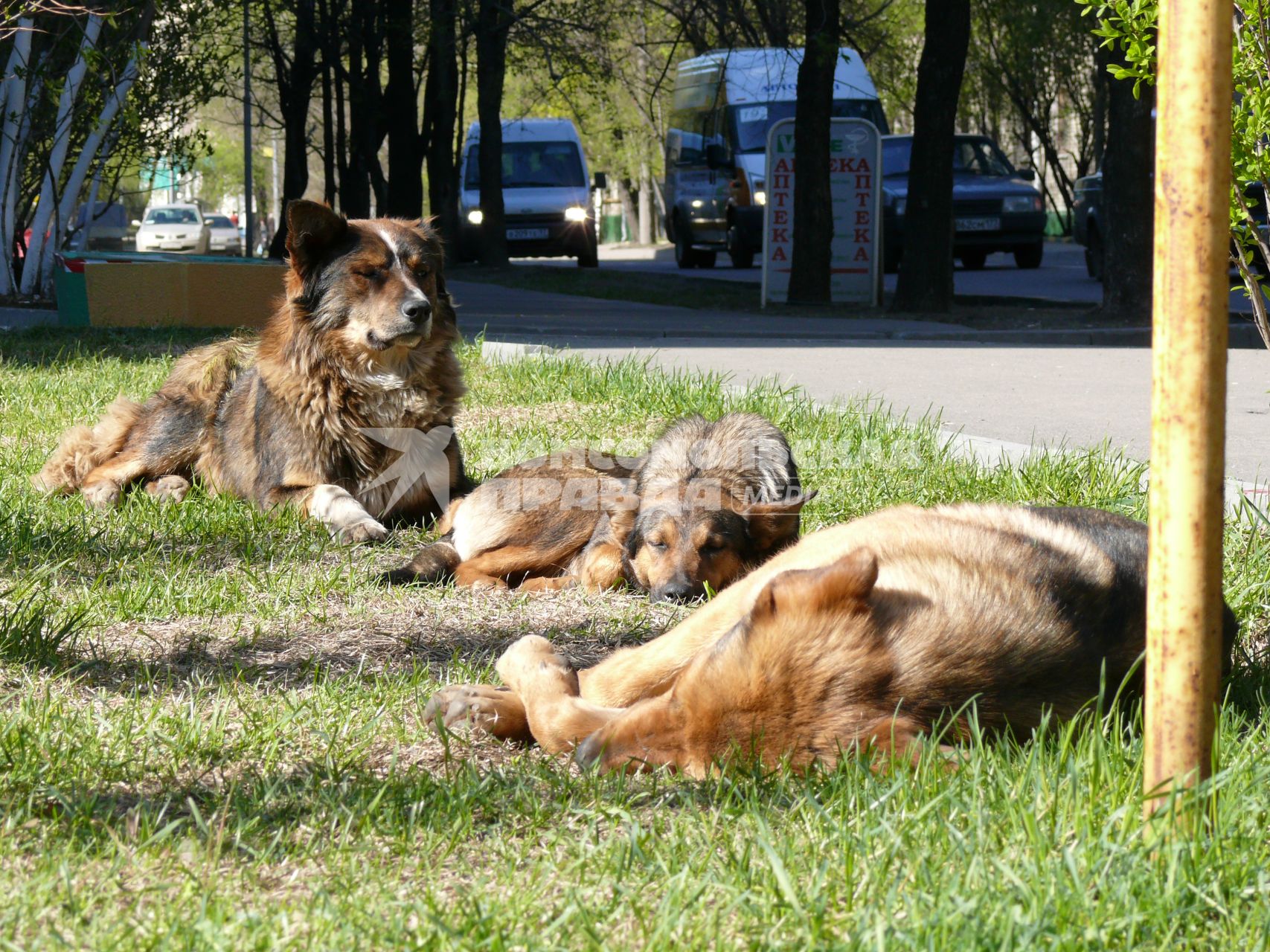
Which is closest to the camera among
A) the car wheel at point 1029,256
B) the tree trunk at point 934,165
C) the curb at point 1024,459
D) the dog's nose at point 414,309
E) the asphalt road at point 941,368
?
the curb at point 1024,459

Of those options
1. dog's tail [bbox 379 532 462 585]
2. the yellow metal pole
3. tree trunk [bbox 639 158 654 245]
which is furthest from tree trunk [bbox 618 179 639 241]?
the yellow metal pole

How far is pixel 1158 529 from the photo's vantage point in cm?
221

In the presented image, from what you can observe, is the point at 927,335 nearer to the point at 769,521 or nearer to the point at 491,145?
the point at 769,521

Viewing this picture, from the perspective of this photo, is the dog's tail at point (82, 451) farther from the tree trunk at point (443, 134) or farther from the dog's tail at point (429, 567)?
the tree trunk at point (443, 134)

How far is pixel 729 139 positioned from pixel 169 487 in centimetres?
2248

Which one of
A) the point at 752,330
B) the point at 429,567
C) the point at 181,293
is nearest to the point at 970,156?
the point at 752,330

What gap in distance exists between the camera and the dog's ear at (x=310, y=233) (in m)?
5.43

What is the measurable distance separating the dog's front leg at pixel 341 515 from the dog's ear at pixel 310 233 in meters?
0.93

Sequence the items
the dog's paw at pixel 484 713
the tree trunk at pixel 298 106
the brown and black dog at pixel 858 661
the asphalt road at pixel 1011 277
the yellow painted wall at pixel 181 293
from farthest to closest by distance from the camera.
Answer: the tree trunk at pixel 298 106, the asphalt road at pixel 1011 277, the yellow painted wall at pixel 181 293, the dog's paw at pixel 484 713, the brown and black dog at pixel 858 661

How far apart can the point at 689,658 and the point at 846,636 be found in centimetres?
55

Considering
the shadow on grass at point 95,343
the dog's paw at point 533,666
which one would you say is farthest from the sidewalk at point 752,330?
the dog's paw at point 533,666

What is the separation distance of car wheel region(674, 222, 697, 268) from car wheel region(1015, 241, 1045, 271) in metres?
7.33

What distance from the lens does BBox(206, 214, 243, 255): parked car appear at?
54.3m

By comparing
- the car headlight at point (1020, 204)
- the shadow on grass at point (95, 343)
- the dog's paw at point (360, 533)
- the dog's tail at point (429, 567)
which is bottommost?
the dog's tail at point (429, 567)
